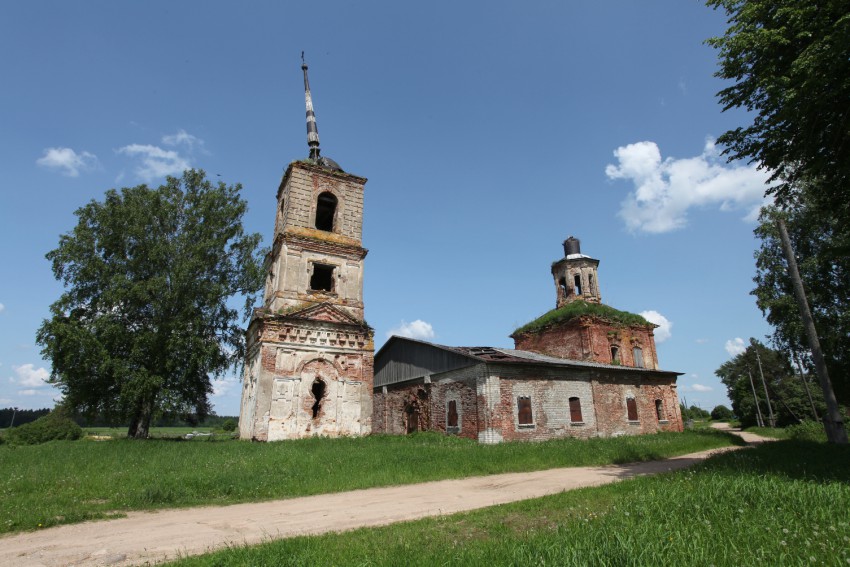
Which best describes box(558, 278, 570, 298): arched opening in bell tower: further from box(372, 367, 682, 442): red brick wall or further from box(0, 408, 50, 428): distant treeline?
box(0, 408, 50, 428): distant treeline

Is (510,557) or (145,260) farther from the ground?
(145,260)

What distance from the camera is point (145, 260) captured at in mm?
23125

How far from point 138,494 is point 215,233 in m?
18.4

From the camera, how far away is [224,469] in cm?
1207

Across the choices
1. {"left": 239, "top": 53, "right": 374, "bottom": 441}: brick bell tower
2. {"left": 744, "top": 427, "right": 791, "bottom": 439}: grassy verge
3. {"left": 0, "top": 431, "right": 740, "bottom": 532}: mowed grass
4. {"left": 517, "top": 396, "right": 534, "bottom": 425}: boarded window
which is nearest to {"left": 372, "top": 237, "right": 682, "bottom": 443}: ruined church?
{"left": 517, "top": 396, "right": 534, "bottom": 425}: boarded window

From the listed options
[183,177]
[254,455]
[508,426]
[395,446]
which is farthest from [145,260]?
[508,426]

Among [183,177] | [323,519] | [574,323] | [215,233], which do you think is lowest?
[323,519]

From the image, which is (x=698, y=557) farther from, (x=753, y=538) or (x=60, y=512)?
(x=60, y=512)

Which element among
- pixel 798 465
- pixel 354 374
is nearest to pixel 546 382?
pixel 354 374

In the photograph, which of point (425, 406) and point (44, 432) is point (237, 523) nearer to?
point (425, 406)

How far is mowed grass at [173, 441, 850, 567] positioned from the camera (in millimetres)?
4173

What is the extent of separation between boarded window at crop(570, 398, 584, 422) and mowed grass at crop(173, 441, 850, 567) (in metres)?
15.8

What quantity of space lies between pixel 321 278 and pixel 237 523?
1752 cm

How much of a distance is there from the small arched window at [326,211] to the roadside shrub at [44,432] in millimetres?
26515
